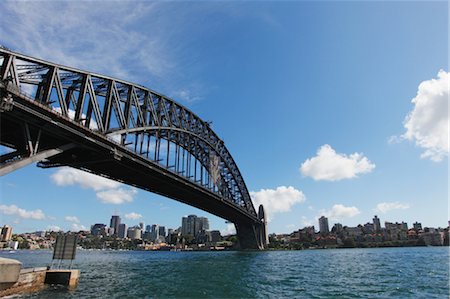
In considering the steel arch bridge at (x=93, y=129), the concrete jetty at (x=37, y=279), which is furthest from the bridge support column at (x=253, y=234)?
the concrete jetty at (x=37, y=279)

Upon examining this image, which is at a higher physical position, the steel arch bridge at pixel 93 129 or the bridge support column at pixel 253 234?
the steel arch bridge at pixel 93 129

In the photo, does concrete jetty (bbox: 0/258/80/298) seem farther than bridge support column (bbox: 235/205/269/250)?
No

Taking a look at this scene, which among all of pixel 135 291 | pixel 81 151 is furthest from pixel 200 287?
pixel 81 151

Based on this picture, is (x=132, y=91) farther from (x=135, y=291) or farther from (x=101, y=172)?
(x=135, y=291)

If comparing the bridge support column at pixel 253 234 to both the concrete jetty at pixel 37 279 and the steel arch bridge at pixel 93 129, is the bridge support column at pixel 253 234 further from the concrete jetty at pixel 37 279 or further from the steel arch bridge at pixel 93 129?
the concrete jetty at pixel 37 279

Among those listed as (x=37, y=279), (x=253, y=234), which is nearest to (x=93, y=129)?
(x=37, y=279)

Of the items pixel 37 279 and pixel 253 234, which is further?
pixel 253 234

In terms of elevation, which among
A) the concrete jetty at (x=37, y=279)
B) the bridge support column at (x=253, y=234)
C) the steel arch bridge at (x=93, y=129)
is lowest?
the concrete jetty at (x=37, y=279)

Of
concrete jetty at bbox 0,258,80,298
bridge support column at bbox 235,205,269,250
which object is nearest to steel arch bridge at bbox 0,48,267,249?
concrete jetty at bbox 0,258,80,298

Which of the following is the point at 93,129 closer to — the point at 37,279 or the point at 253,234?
the point at 37,279

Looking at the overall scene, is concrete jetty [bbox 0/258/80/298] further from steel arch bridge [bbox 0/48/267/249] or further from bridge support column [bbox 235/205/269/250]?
bridge support column [bbox 235/205/269/250]

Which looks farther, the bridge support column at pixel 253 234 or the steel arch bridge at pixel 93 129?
the bridge support column at pixel 253 234

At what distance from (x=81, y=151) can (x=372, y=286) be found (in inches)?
1155

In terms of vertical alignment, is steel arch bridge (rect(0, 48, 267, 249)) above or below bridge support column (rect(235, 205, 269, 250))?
above
